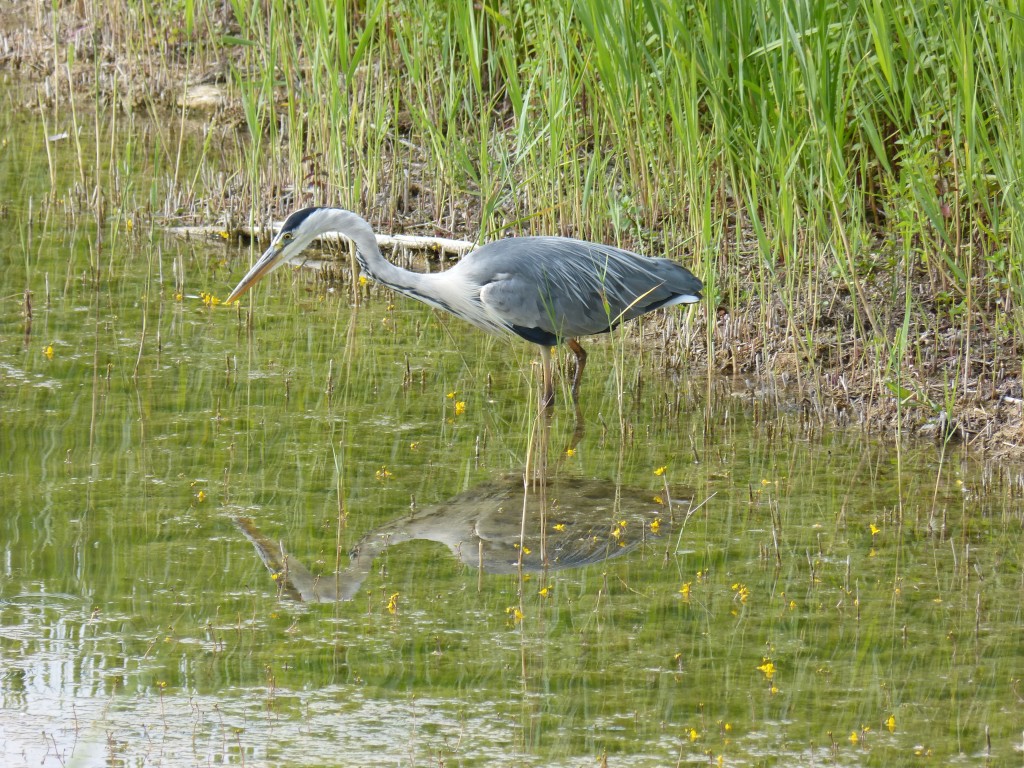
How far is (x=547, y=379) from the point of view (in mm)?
6258

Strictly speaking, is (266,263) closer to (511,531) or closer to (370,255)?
(370,255)

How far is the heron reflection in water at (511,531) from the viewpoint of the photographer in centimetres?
439

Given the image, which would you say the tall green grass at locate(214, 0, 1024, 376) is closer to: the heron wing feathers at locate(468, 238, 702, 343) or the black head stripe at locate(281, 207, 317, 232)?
the heron wing feathers at locate(468, 238, 702, 343)

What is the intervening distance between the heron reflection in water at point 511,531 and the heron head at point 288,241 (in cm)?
156

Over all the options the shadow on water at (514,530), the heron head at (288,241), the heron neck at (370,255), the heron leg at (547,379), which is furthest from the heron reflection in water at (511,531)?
the heron head at (288,241)

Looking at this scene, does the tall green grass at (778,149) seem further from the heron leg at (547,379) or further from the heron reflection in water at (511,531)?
the heron reflection in water at (511,531)

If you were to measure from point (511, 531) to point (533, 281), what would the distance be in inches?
58.4

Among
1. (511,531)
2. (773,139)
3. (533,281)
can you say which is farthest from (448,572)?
(773,139)

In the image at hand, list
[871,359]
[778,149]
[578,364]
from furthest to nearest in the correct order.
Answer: [578,364], [871,359], [778,149]

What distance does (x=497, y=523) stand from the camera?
492 cm

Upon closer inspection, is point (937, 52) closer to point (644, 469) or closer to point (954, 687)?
point (644, 469)

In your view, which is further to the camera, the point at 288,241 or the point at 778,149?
the point at 288,241

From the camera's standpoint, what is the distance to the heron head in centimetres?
604

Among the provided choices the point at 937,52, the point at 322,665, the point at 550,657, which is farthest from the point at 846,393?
the point at 322,665
